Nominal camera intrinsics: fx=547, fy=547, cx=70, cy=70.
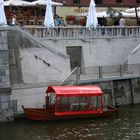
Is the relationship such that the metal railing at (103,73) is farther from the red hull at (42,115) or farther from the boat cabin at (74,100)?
the red hull at (42,115)

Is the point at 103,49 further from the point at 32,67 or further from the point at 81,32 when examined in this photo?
the point at 32,67

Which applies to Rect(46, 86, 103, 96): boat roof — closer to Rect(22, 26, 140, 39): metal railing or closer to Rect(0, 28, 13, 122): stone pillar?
Rect(0, 28, 13, 122): stone pillar

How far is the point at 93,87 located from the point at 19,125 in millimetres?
6408

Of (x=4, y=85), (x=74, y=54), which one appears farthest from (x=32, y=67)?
(x=74, y=54)

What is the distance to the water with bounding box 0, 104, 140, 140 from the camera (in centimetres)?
3350

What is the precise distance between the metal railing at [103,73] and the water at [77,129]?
3.76 m

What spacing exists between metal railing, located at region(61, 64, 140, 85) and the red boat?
5.70 ft

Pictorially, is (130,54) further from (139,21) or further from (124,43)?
(139,21)

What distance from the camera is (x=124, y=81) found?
142 ft

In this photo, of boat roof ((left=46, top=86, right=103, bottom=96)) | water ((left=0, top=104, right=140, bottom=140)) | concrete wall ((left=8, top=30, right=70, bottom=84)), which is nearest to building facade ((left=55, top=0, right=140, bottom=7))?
concrete wall ((left=8, top=30, right=70, bottom=84))

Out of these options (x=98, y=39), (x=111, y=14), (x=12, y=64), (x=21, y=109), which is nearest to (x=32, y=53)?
(x=12, y=64)

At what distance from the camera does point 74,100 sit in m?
38.3

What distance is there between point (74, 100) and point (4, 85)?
5.09 m

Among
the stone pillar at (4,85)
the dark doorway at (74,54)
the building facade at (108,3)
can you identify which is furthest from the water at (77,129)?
the building facade at (108,3)
